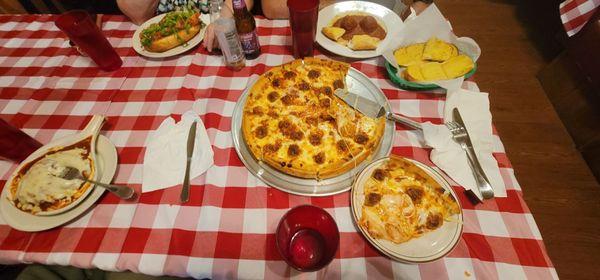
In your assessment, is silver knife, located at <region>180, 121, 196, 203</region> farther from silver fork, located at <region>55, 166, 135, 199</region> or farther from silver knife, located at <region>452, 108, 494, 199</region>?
silver knife, located at <region>452, 108, 494, 199</region>

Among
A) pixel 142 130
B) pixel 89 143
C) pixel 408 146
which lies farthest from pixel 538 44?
pixel 89 143

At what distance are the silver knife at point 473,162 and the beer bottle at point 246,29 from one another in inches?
37.5

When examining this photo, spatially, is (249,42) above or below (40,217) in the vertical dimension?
above

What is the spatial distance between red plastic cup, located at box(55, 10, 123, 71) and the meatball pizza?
32.0 inches

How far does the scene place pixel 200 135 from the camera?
113 cm

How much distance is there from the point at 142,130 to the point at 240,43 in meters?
0.59

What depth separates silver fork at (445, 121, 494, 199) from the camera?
91 centimetres

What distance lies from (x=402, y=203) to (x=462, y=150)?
0.34m

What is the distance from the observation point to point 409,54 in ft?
4.21

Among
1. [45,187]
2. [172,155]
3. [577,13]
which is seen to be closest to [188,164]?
[172,155]

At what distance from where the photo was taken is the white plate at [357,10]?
1342 millimetres

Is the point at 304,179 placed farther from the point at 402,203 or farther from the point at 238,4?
the point at 238,4

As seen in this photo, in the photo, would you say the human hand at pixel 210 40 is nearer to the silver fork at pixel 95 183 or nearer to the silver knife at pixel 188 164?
the silver knife at pixel 188 164

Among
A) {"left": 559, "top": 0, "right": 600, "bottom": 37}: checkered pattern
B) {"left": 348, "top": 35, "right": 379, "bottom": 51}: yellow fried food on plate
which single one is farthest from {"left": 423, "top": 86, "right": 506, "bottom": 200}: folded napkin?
{"left": 559, "top": 0, "right": 600, "bottom": 37}: checkered pattern
